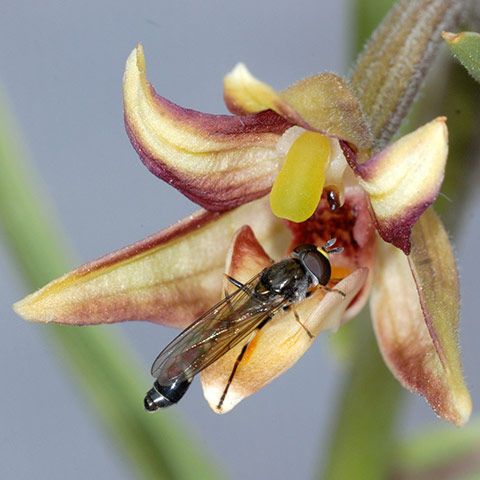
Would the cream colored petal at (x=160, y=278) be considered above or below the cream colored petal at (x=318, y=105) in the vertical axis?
below

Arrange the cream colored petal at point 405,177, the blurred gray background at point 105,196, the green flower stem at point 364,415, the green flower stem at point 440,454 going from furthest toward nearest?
the blurred gray background at point 105,196
the green flower stem at point 440,454
the green flower stem at point 364,415
the cream colored petal at point 405,177

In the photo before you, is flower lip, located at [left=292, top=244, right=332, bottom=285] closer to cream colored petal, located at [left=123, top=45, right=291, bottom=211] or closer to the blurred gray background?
cream colored petal, located at [left=123, top=45, right=291, bottom=211]

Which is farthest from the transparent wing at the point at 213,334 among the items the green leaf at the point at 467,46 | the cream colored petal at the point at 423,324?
the green leaf at the point at 467,46

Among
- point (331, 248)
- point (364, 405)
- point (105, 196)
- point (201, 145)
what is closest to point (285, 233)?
point (331, 248)

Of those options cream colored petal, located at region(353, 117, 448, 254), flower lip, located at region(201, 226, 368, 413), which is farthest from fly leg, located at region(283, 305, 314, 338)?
cream colored petal, located at region(353, 117, 448, 254)

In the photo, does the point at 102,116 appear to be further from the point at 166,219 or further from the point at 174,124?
the point at 174,124

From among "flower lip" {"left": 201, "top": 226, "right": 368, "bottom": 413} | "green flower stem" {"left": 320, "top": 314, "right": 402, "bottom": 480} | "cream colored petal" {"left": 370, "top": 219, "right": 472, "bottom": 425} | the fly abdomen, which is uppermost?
the fly abdomen

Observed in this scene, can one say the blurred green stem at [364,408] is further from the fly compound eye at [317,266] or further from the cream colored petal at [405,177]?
the cream colored petal at [405,177]
